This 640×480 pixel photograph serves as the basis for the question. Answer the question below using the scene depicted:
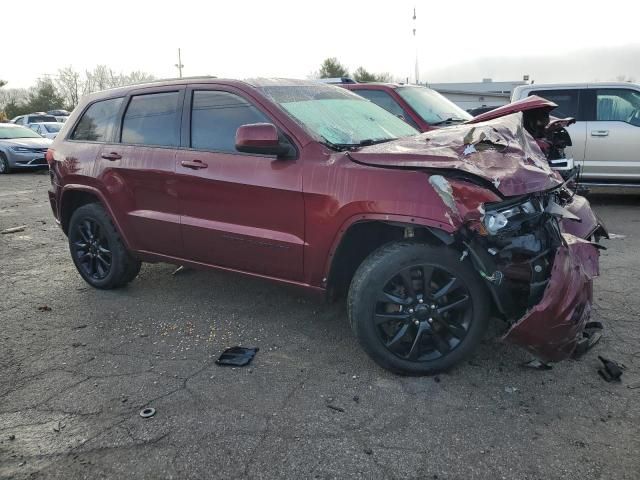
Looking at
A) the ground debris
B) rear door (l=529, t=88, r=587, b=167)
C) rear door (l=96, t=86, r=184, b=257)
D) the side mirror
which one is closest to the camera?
the side mirror

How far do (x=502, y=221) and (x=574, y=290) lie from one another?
559mm

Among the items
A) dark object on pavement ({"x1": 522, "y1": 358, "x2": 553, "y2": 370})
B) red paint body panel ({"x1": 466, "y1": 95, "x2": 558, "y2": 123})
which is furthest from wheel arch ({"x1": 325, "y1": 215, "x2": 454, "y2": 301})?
red paint body panel ({"x1": 466, "y1": 95, "x2": 558, "y2": 123})

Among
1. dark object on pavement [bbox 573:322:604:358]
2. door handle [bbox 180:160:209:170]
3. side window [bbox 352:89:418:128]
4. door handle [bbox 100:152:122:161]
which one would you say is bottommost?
dark object on pavement [bbox 573:322:604:358]

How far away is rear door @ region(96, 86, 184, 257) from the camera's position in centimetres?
427

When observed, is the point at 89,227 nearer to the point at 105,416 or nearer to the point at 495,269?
the point at 105,416

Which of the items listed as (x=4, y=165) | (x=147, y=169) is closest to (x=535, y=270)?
(x=147, y=169)

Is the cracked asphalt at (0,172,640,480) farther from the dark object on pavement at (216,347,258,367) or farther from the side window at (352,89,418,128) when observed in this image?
the side window at (352,89,418,128)

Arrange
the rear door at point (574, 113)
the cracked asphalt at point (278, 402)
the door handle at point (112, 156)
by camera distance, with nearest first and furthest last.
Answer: the cracked asphalt at point (278, 402), the door handle at point (112, 156), the rear door at point (574, 113)

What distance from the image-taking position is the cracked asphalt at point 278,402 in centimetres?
259

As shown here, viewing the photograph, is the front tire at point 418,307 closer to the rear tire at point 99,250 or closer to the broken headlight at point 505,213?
the broken headlight at point 505,213

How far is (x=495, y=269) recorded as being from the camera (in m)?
3.16

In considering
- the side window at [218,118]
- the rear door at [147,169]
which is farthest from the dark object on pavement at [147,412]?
the side window at [218,118]

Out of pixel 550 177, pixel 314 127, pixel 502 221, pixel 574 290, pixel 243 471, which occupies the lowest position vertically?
pixel 243 471

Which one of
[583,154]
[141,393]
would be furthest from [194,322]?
[583,154]
